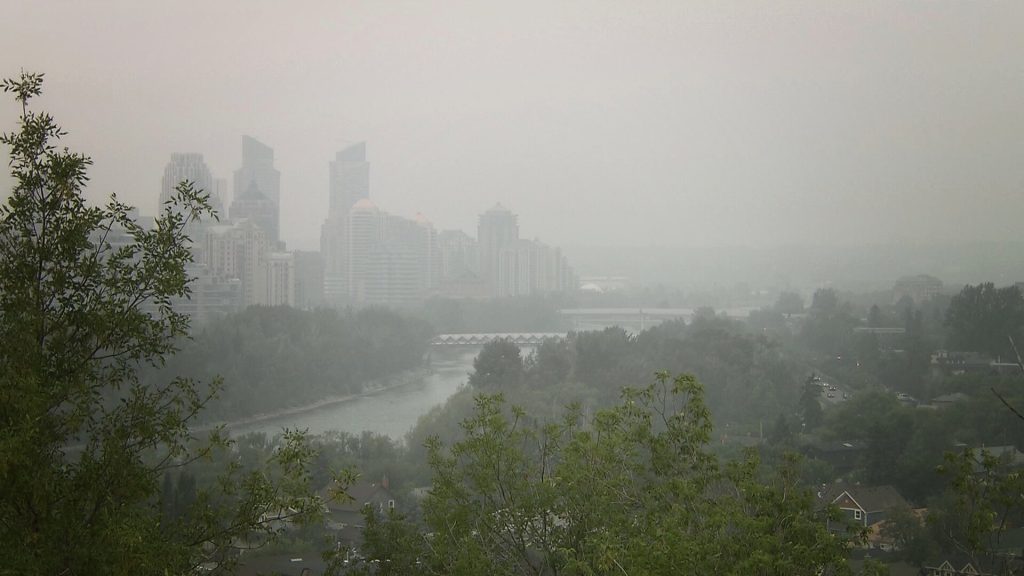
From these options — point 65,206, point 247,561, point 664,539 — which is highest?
point 65,206

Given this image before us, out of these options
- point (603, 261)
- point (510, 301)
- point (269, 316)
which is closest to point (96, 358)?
point (269, 316)

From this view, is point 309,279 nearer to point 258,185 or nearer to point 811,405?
point 258,185

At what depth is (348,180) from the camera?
16.1 metres

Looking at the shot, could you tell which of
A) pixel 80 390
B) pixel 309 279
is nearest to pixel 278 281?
pixel 309 279

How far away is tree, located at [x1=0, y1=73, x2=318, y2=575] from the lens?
1.29 m

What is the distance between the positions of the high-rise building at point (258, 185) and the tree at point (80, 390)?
36.9 ft

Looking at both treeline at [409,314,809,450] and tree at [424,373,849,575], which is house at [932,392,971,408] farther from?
tree at [424,373,849,575]

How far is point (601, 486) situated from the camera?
1.86 meters

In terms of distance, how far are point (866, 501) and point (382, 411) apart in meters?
5.75

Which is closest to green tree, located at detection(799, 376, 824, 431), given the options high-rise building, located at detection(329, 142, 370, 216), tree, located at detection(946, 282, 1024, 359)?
tree, located at detection(946, 282, 1024, 359)

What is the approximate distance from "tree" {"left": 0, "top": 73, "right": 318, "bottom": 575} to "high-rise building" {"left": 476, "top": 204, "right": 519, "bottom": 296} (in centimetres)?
1448

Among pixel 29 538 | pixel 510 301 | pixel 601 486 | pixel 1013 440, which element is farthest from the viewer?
pixel 510 301

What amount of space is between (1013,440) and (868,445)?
0.80 meters

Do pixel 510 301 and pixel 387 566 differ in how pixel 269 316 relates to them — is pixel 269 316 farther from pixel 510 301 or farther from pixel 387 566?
pixel 387 566
